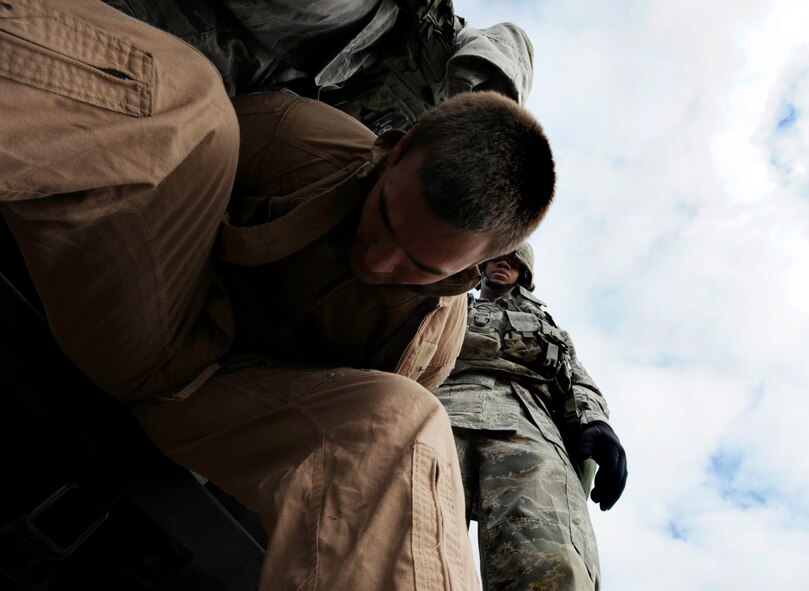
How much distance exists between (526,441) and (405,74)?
1458 mm

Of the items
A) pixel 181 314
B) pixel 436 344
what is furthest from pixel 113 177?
pixel 436 344

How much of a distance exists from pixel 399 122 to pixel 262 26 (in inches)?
27.8

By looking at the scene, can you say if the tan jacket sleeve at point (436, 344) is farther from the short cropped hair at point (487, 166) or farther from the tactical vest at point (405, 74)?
the tactical vest at point (405, 74)

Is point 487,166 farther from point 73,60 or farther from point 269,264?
point 73,60

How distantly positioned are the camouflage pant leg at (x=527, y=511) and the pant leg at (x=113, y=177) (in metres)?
1.31

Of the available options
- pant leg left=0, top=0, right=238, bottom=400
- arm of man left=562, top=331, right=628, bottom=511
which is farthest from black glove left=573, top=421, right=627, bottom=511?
pant leg left=0, top=0, right=238, bottom=400

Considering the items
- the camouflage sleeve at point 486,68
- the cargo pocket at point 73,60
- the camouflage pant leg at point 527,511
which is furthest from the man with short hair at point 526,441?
the cargo pocket at point 73,60

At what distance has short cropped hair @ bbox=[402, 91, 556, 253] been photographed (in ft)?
3.71

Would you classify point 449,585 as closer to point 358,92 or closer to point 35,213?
point 35,213

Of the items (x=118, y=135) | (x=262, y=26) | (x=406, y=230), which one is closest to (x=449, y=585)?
(x=406, y=230)

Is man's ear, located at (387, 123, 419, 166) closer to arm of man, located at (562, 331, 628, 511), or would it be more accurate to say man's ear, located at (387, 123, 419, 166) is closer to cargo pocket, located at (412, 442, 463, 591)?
cargo pocket, located at (412, 442, 463, 591)

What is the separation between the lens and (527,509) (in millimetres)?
2123

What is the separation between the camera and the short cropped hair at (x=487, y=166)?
3.71ft

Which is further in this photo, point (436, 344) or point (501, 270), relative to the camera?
point (501, 270)
